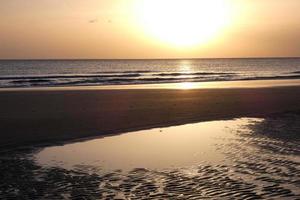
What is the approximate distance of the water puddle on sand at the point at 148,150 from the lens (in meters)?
9.91

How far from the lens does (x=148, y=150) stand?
11.4 meters

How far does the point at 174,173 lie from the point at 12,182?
2801mm

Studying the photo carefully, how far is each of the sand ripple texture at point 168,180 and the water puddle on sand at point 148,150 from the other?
0.40m

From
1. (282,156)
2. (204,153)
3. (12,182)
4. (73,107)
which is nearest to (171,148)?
(204,153)

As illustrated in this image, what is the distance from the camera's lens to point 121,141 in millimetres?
12875

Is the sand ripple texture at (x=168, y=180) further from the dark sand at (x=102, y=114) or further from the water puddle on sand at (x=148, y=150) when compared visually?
the dark sand at (x=102, y=114)

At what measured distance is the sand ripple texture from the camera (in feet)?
24.3

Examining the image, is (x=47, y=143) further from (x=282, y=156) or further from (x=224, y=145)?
(x=282, y=156)

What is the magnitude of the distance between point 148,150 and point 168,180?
308 cm

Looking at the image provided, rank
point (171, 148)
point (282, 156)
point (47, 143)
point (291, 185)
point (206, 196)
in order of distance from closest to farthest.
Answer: point (206, 196)
point (291, 185)
point (282, 156)
point (171, 148)
point (47, 143)

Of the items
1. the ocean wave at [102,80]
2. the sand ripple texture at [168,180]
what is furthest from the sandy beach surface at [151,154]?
the ocean wave at [102,80]

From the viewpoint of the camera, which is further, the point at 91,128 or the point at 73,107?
the point at 73,107

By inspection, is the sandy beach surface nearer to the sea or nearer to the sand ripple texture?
the sand ripple texture

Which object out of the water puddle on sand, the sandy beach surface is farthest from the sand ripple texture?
the water puddle on sand
